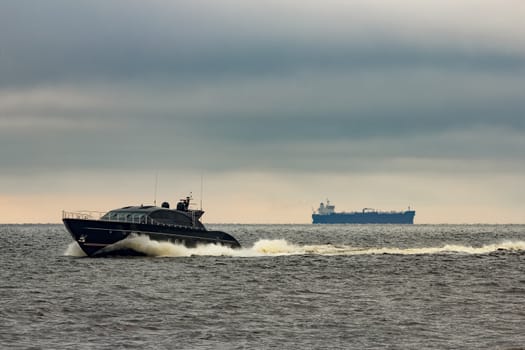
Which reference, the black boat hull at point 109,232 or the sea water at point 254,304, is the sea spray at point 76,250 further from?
the black boat hull at point 109,232

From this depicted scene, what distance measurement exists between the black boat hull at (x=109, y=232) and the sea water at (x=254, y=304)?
111 centimetres

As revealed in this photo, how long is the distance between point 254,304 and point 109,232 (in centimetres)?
3285

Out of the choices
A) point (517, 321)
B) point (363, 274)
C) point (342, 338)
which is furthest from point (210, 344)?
point (363, 274)

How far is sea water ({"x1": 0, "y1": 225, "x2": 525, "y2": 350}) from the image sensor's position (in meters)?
34.3

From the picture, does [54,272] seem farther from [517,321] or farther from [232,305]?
[517,321]

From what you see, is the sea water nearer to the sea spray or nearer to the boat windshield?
the boat windshield

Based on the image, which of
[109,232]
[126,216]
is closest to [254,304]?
[109,232]

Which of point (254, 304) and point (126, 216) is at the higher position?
point (126, 216)

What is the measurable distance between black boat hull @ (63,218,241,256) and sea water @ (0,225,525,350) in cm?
111

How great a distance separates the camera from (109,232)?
7625 centimetres

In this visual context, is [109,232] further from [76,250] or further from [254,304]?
[254,304]

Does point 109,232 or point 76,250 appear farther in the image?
point 76,250

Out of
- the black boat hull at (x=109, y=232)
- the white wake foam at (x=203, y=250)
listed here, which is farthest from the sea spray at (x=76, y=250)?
the black boat hull at (x=109, y=232)

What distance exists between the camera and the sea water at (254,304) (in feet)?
113
